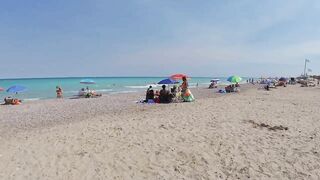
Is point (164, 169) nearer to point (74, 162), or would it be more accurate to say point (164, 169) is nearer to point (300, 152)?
point (74, 162)

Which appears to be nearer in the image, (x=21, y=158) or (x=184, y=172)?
(x=184, y=172)

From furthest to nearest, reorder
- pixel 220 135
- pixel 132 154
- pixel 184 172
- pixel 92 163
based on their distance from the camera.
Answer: pixel 220 135 → pixel 132 154 → pixel 92 163 → pixel 184 172

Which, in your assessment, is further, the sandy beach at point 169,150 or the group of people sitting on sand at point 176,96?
the group of people sitting on sand at point 176,96

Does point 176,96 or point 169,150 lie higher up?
point 176,96

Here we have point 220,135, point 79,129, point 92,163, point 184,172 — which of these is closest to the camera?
point 184,172

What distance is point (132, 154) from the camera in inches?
295

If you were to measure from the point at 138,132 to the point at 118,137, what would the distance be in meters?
0.79

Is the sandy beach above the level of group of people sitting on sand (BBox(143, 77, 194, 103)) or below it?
below

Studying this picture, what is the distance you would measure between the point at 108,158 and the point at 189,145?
2222mm

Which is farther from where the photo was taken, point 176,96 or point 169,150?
point 176,96

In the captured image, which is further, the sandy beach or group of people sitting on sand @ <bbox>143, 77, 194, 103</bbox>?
group of people sitting on sand @ <bbox>143, 77, 194, 103</bbox>

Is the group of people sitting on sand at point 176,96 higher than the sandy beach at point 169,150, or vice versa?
the group of people sitting on sand at point 176,96

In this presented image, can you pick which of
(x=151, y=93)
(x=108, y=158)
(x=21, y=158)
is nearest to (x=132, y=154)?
(x=108, y=158)

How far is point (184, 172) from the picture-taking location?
6.47 m
